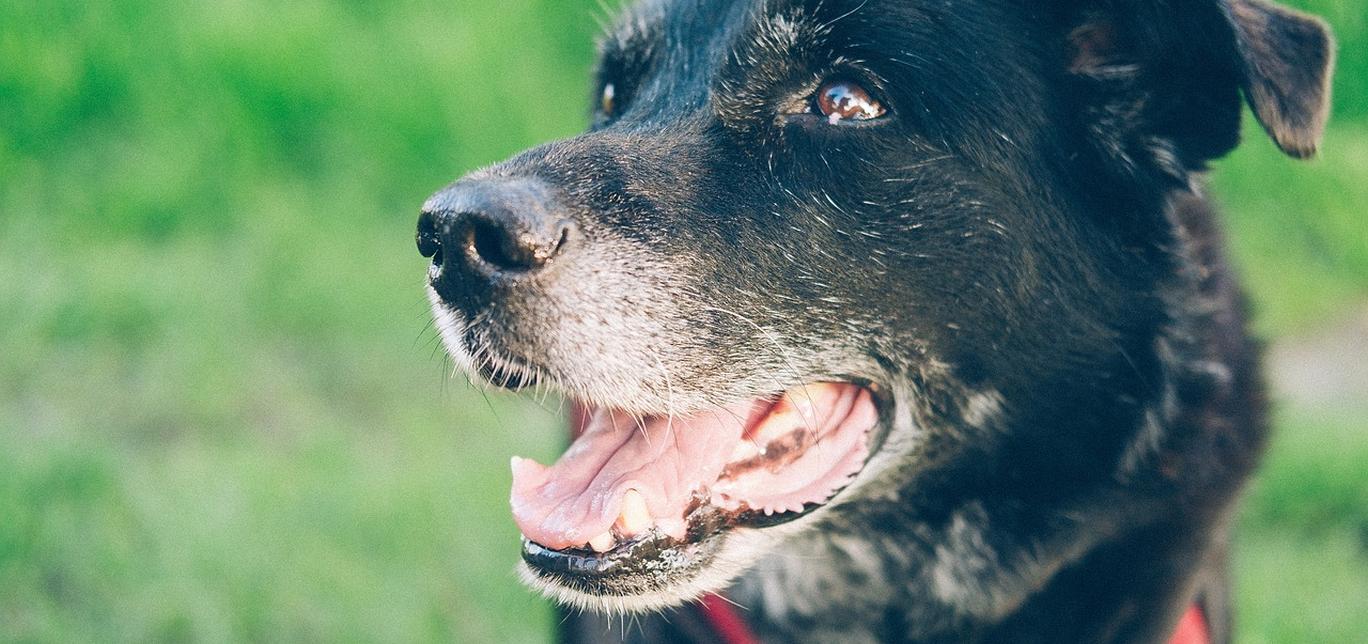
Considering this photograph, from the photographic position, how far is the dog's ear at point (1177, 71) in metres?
2.21

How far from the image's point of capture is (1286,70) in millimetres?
2193

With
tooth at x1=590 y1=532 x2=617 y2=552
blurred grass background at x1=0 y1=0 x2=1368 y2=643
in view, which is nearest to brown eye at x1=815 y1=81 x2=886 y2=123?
tooth at x1=590 y1=532 x2=617 y2=552

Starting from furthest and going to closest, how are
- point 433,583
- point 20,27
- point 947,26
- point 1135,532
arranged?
point 20,27, point 433,583, point 1135,532, point 947,26

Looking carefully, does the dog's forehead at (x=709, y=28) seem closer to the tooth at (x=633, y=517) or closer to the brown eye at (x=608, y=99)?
the brown eye at (x=608, y=99)

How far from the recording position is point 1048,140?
7.48ft

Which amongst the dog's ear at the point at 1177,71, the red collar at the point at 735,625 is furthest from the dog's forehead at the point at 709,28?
the red collar at the point at 735,625

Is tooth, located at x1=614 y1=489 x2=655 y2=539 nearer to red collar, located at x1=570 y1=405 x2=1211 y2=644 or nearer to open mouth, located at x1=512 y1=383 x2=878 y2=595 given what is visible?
open mouth, located at x1=512 y1=383 x2=878 y2=595

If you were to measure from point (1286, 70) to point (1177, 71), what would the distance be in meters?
0.18

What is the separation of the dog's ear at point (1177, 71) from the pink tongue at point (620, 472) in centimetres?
82

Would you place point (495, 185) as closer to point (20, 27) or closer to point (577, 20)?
point (20, 27)

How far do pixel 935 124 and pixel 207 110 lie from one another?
3701 millimetres

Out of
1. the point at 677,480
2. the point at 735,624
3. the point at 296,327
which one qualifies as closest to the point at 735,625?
the point at 735,624

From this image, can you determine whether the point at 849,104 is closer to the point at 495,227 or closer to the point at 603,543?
the point at 495,227

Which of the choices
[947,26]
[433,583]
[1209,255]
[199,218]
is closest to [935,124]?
[947,26]
